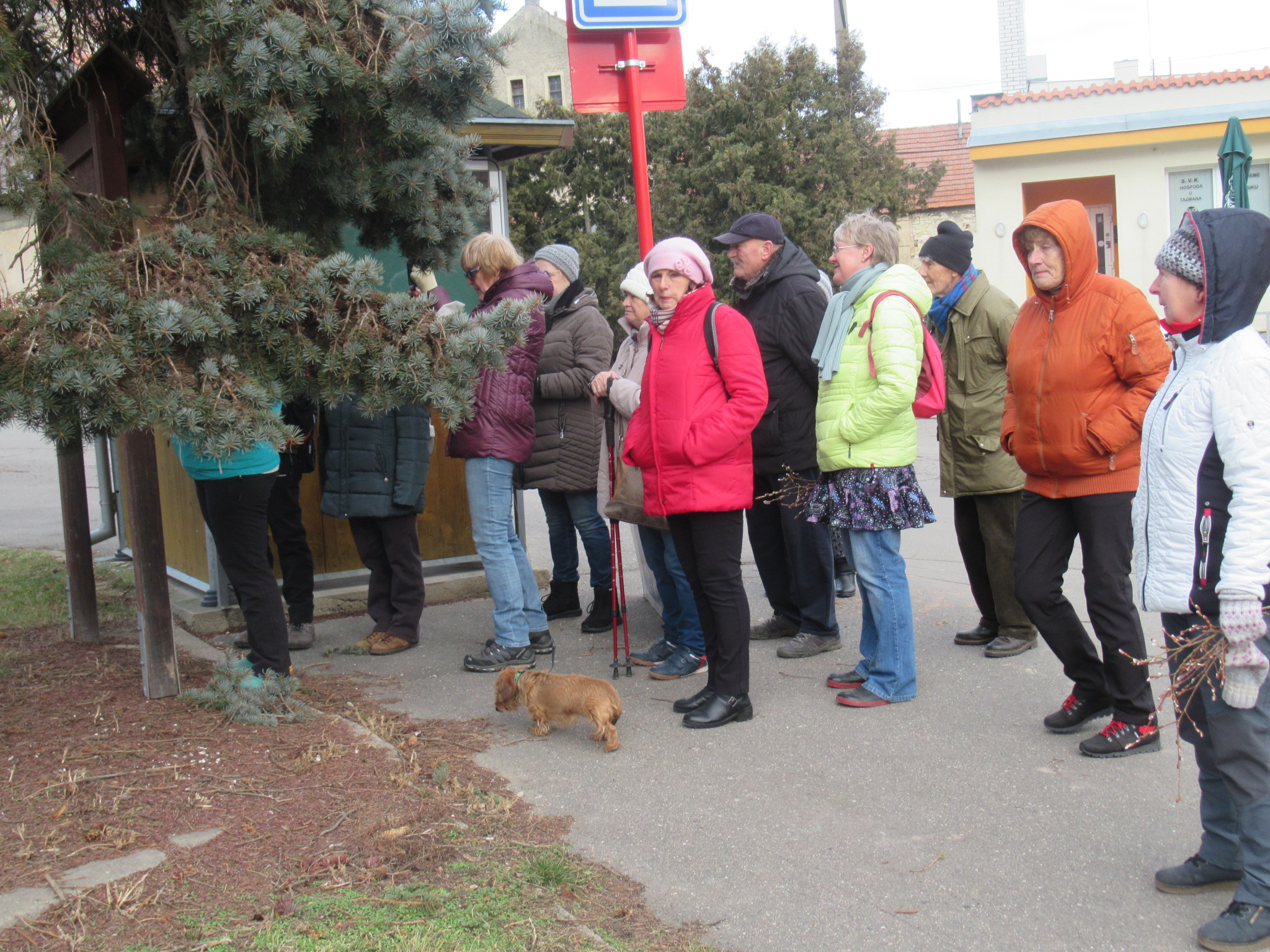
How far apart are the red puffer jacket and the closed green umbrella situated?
17.4ft

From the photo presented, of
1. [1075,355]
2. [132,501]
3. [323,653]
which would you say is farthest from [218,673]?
[1075,355]

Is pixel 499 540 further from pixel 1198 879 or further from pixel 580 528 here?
pixel 1198 879

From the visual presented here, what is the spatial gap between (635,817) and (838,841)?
66 cm

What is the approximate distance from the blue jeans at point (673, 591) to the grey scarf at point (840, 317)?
1.20 metres

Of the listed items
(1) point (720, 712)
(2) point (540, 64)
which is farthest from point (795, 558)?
(2) point (540, 64)

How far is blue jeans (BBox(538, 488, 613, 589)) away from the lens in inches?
239

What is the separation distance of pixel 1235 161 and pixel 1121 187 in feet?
44.6

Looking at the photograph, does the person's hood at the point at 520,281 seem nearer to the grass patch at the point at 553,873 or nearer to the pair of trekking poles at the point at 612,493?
the pair of trekking poles at the point at 612,493

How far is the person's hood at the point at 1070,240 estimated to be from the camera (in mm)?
3840

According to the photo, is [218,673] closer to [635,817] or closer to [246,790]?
[246,790]

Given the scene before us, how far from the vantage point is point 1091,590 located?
3949 millimetres

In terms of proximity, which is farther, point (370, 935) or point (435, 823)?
point (435, 823)

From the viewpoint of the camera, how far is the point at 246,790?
360cm

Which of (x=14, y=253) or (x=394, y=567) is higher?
(x=14, y=253)
